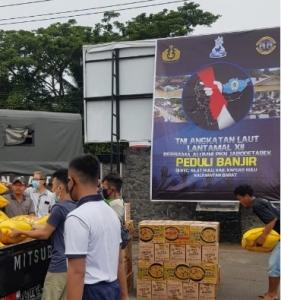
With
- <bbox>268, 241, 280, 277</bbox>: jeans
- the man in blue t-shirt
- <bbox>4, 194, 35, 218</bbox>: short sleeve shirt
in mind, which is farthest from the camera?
<bbox>4, 194, 35, 218</bbox>: short sleeve shirt

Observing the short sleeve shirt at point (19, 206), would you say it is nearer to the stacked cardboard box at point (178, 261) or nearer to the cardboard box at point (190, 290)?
the stacked cardboard box at point (178, 261)

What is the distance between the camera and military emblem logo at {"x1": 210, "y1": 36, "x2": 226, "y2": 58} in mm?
11242

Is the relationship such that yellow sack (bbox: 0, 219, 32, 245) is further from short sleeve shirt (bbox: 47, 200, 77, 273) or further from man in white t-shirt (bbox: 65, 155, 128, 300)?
man in white t-shirt (bbox: 65, 155, 128, 300)

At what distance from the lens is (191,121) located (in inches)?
445

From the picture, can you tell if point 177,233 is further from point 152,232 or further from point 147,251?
point 147,251

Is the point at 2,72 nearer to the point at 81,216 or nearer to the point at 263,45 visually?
the point at 263,45

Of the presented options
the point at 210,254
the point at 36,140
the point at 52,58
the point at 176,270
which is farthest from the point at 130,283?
the point at 52,58

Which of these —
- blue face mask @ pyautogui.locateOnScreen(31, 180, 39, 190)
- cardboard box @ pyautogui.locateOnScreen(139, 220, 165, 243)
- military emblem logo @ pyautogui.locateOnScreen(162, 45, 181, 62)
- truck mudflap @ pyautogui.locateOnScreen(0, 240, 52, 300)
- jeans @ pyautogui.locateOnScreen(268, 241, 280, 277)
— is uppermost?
military emblem logo @ pyautogui.locateOnScreen(162, 45, 181, 62)

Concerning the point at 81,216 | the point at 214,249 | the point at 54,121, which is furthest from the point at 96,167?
the point at 54,121

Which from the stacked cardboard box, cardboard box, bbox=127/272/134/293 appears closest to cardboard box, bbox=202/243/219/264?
the stacked cardboard box

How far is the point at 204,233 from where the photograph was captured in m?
7.04

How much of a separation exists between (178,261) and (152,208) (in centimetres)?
533

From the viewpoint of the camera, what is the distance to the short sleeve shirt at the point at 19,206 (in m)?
7.46

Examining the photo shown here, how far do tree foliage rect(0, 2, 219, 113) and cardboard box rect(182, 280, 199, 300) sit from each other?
18.6 m
